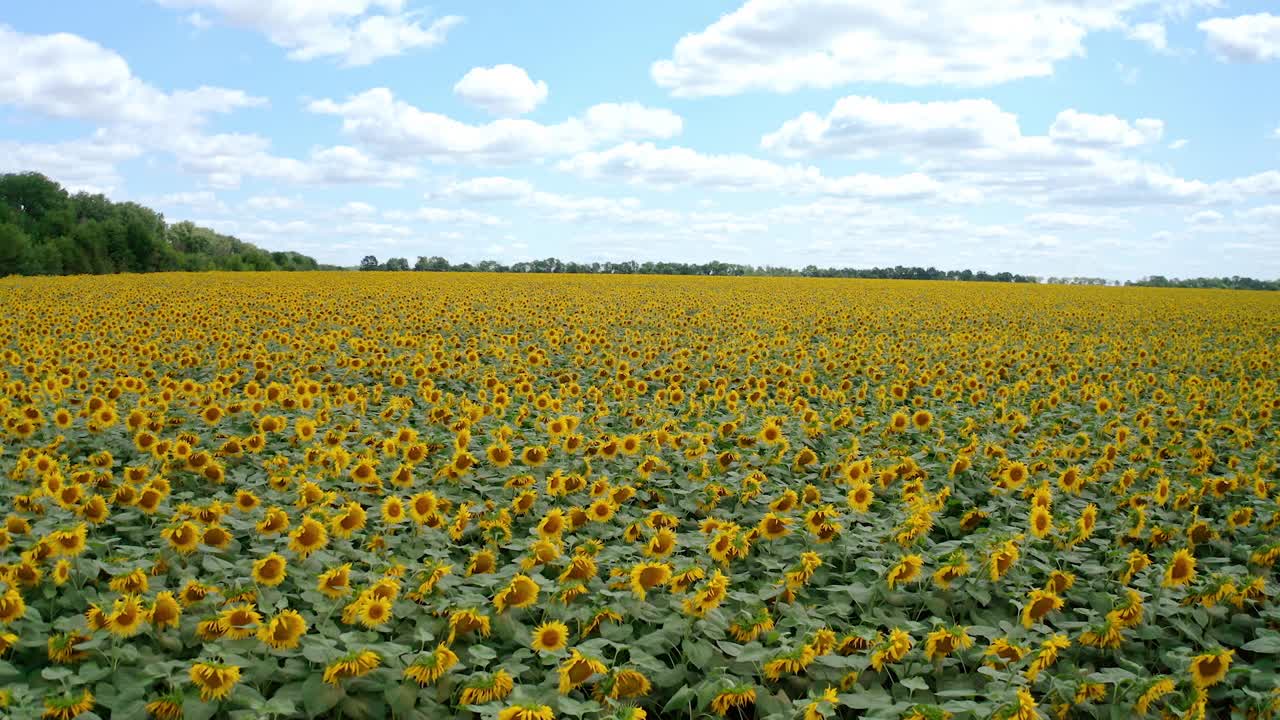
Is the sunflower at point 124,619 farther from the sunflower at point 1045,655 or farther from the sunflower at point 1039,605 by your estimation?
the sunflower at point 1039,605

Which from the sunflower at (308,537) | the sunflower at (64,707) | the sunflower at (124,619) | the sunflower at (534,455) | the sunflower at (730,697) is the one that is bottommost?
the sunflower at (730,697)

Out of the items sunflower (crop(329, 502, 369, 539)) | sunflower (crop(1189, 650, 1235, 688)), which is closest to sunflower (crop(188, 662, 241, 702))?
sunflower (crop(329, 502, 369, 539))

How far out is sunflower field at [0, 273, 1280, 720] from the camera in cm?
318

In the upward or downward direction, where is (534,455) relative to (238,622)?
upward

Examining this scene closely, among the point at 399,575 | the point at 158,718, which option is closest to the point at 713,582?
the point at 399,575

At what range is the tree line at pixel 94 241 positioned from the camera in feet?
172

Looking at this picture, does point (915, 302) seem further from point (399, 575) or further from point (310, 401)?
point (399, 575)

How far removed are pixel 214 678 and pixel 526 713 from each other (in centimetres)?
114

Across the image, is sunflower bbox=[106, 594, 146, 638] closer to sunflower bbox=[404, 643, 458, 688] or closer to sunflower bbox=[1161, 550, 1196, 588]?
sunflower bbox=[404, 643, 458, 688]

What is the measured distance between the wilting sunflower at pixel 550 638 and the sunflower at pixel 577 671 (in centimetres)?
25

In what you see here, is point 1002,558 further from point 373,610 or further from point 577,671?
point 373,610

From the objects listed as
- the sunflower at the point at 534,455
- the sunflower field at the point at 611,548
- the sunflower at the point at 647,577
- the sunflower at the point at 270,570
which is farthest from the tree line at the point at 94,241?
the sunflower at the point at 647,577

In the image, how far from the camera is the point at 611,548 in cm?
439

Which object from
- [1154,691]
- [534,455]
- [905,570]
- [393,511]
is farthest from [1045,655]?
[534,455]
